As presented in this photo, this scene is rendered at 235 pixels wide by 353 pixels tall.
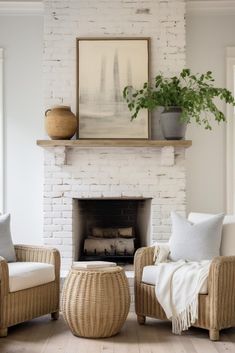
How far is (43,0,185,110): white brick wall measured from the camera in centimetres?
573

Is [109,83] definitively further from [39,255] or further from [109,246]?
[39,255]

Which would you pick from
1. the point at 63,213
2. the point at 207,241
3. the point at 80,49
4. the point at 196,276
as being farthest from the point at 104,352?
the point at 80,49

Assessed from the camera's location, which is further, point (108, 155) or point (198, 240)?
point (108, 155)

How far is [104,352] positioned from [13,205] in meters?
2.55

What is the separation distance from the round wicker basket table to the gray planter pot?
171 centimetres

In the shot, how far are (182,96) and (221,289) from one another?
6.66 feet

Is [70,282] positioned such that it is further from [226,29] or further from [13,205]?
[226,29]

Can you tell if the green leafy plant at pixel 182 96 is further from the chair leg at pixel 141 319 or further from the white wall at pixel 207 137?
the chair leg at pixel 141 319

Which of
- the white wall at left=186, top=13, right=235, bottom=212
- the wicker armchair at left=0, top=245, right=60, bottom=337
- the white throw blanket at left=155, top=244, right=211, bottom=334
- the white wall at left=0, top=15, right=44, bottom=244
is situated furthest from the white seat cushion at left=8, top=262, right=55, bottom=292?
the white wall at left=186, top=13, right=235, bottom=212

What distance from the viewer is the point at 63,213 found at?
571 cm

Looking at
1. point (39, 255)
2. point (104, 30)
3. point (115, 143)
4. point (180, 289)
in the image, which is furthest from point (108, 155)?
point (180, 289)

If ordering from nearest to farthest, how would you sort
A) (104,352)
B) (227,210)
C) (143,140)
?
(104,352)
(143,140)
(227,210)

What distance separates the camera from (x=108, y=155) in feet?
18.8

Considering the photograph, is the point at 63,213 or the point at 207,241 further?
the point at 63,213
